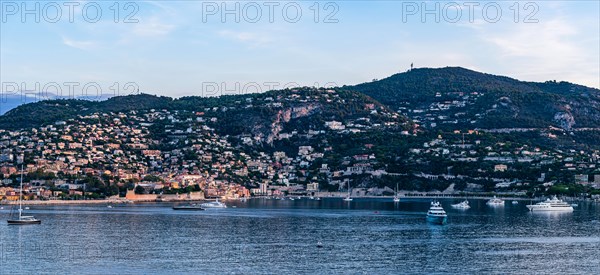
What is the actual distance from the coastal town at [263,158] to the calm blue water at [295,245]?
52.7 meters

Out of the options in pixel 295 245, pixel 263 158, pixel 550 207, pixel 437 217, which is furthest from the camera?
pixel 263 158

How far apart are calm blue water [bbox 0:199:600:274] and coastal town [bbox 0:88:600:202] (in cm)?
5268

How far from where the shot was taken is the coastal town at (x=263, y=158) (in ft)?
457

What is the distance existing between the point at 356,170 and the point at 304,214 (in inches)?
2634

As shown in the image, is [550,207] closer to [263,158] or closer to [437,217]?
[437,217]

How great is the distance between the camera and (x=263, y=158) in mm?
169875

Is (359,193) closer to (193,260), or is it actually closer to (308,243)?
(308,243)

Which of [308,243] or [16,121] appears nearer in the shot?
[308,243]

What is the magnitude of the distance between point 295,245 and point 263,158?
367 ft

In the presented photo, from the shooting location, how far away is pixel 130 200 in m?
133

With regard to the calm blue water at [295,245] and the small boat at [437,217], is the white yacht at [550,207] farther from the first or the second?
the small boat at [437,217]

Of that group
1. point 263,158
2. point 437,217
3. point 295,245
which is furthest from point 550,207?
point 263,158

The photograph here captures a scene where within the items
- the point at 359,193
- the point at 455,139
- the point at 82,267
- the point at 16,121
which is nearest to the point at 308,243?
the point at 82,267

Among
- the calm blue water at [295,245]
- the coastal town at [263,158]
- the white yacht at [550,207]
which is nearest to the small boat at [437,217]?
the calm blue water at [295,245]
